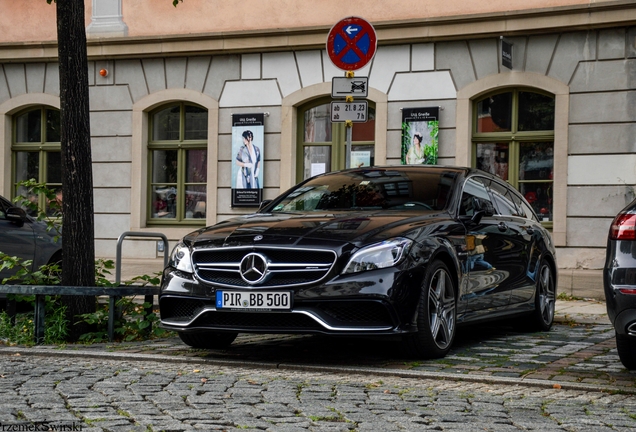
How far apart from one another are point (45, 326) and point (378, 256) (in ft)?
10.7

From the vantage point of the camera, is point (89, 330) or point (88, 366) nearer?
point (88, 366)

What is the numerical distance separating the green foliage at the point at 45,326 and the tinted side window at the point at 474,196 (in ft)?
11.2

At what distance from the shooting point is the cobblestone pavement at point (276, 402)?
5074 millimetres

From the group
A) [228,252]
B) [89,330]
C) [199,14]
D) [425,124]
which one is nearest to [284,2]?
[199,14]

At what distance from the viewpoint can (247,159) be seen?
17.7 meters

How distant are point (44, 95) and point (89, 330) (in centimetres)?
1110

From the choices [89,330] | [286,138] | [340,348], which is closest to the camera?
[340,348]

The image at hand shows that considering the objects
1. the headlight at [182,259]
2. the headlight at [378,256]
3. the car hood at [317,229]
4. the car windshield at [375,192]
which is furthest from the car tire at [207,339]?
the headlight at [378,256]

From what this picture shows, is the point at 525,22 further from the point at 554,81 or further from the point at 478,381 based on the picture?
the point at 478,381

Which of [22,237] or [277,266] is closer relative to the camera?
[277,266]

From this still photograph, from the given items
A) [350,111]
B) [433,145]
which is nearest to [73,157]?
[350,111]

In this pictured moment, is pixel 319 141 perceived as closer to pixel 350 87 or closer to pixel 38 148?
pixel 38 148

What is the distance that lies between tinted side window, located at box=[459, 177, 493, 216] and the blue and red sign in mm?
2310

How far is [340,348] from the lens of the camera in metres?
8.34
